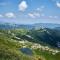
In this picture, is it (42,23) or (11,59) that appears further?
(42,23)

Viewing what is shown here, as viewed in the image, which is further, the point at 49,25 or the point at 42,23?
the point at 42,23

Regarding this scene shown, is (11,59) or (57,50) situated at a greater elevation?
(11,59)

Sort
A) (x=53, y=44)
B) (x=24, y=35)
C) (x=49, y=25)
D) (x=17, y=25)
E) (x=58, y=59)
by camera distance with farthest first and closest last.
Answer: (x=17, y=25) < (x=49, y=25) < (x=24, y=35) < (x=53, y=44) < (x=58, y=59)

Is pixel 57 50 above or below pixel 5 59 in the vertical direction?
below

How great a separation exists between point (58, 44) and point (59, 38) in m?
14.4

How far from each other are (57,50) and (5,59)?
7028 centimetres

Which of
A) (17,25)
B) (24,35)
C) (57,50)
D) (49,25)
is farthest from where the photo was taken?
(17,25)

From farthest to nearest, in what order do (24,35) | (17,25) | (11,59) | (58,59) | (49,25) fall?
(17,25), (49,25), (24,35), (58,59), (11,59)

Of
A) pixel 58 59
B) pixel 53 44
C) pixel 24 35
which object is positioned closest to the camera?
pixel 58 59

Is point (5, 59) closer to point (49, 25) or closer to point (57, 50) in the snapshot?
point (57, 50)

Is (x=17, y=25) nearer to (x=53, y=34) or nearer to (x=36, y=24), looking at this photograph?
(x=36, y=24)

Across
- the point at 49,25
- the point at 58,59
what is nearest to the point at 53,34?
the point at 49,25

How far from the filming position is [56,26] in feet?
571

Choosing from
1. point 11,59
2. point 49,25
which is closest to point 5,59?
point 11,59
